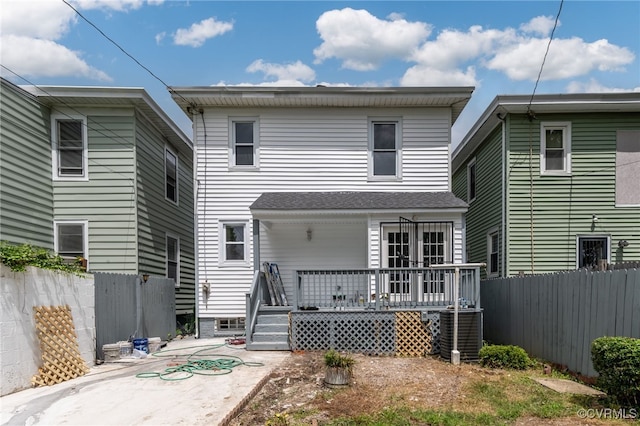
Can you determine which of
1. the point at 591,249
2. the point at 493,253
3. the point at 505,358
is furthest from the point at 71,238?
the point at 591,249

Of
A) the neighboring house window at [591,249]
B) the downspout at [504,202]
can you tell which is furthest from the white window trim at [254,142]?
the neighboring house window at [591,249]

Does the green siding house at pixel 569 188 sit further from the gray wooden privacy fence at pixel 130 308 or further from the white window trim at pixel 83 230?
the white window trim at pixel 83 230

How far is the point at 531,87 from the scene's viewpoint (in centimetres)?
1045

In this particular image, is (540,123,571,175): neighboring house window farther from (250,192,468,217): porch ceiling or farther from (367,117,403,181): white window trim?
(367,117,403,181): white window trim

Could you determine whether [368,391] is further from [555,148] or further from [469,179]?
[469,179]

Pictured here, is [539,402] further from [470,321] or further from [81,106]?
[81,106]

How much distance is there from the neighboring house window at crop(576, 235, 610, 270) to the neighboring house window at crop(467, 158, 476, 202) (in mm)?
4009

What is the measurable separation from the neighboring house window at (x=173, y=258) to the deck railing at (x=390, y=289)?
5643mm

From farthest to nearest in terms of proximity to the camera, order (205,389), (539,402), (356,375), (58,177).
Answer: (58,177) → (356,375) → (205,389) → (539,402)

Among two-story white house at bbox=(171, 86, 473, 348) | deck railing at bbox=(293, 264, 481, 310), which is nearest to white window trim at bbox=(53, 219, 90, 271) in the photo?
two-story white house at bbox=(171, 86, 473, 348)

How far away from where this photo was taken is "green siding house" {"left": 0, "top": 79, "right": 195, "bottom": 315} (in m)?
9.56

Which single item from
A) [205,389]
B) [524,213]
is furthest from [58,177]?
[524,213]

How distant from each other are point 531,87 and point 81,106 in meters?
11.3

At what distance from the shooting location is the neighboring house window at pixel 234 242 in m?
10.8
